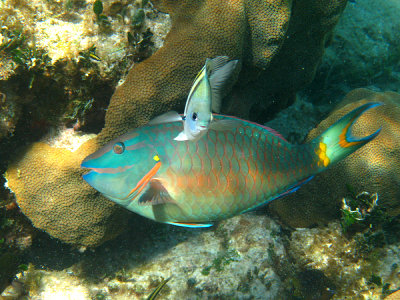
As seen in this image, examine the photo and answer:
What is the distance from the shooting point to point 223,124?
192 cm

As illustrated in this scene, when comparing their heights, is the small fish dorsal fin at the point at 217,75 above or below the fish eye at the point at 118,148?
above

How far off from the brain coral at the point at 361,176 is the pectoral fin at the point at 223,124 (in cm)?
236

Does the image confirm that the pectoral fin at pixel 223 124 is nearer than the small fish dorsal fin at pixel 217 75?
No

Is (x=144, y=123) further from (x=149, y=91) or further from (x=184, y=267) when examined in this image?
(x=184, y=267)

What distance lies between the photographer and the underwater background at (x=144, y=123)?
2723 mm

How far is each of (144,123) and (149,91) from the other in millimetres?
369

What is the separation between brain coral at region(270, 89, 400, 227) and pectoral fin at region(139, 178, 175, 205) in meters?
2.67

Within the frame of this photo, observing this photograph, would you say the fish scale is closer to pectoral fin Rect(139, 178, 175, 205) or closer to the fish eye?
pectoral fin Rect(139, 178, 175, 205)

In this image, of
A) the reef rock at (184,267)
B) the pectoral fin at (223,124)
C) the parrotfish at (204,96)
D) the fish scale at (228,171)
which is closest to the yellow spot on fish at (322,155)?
the fish scale at (228,171)

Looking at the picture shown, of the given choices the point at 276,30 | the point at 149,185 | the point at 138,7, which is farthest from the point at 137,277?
the point at 276,30

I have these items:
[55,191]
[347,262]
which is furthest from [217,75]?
[347,262]

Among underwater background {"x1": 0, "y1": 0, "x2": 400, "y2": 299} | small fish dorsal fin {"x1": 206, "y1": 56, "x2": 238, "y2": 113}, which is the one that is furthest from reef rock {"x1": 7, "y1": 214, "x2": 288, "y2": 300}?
small fish dorsal fin {"x1": 206, "y1": 56, "x2": 238, "y2": 113}

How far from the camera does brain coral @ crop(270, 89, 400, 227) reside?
11.5ft

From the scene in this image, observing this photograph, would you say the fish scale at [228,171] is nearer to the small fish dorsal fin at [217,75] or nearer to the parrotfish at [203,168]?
the parrotfish at [203,168]
